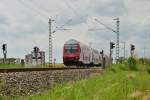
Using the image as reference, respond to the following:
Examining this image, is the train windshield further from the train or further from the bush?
the bush

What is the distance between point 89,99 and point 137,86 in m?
0.88

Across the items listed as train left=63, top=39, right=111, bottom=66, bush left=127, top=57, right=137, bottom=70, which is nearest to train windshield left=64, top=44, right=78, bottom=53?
train left=63, top=39, right=111, bottom=66

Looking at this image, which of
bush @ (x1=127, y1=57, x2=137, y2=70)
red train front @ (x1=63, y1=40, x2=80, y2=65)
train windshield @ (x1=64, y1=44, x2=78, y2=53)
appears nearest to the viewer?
bush @ (x1=127, y1=57, x2=137, y2=70)

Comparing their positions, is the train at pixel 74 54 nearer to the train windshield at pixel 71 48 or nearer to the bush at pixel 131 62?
the train windshield at pixel 71 48

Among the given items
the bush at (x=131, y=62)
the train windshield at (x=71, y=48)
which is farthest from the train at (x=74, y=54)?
the bush at (x=131, y=62)

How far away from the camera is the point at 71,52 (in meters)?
52.6

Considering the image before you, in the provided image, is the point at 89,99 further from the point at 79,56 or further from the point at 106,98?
the point at 79,56

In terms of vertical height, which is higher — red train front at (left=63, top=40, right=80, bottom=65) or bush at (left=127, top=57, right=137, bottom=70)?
red train front at (left=63, top=40, right=80, bottom=65)

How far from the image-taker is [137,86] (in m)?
7.64

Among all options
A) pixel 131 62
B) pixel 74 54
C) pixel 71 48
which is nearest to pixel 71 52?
pixel 71 48

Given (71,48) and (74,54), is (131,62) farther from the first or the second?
(71,48)

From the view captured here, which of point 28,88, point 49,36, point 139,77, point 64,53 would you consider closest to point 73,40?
point 64,53

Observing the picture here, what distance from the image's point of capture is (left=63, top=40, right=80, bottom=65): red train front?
5169 centimetres

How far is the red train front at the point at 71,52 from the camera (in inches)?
2035
